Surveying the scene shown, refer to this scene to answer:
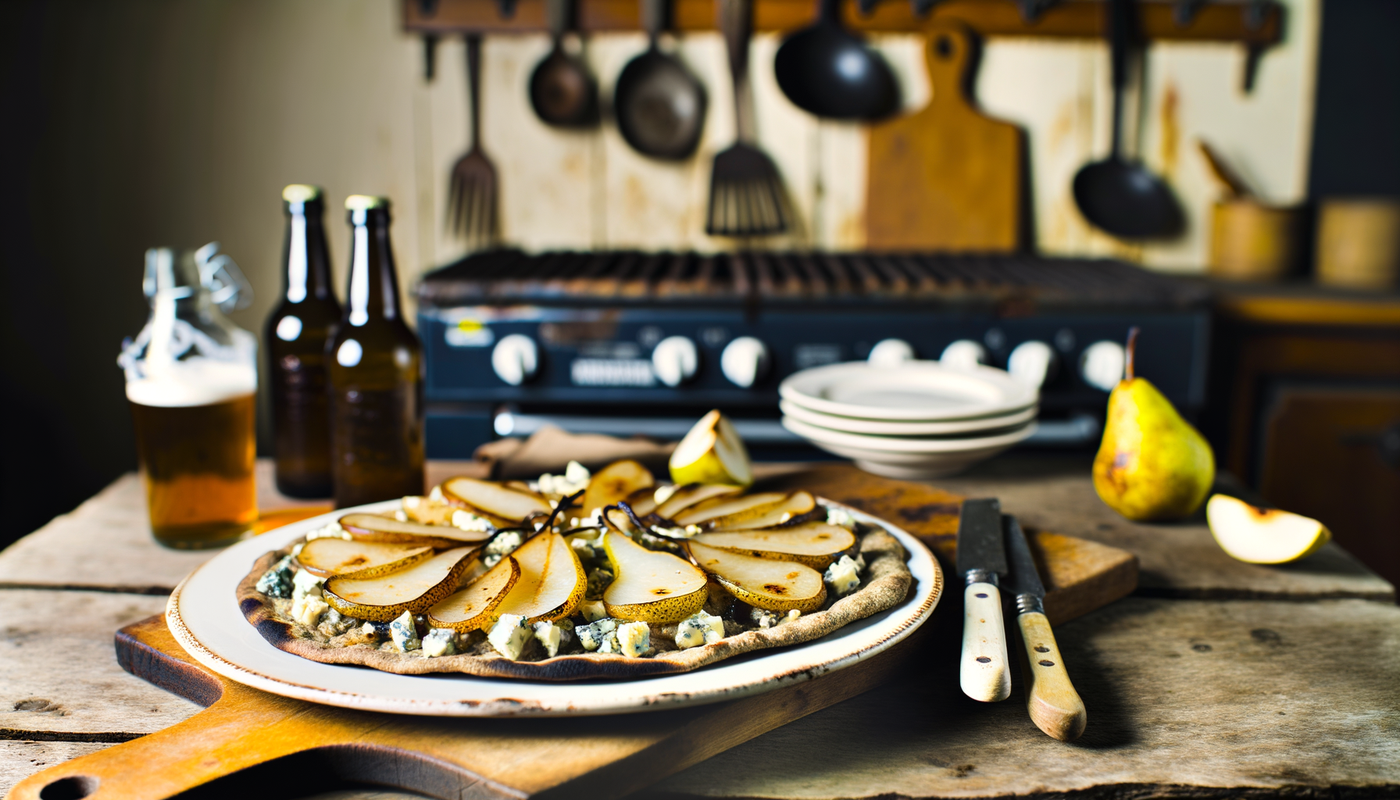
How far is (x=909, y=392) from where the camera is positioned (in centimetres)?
137

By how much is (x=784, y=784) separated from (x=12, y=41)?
263 cm

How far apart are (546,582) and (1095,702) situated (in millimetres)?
361

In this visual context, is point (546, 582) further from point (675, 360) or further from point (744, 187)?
point (744, 187)

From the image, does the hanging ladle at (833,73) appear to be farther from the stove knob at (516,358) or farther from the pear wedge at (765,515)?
the pear wedge at (765,515)

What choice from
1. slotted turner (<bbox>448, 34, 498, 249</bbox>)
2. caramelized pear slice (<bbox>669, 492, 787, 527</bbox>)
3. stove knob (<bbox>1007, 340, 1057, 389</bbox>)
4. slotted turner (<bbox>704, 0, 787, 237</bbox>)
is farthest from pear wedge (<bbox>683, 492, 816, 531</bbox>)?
slotted turner (<bbox>448, 34, 498, 249</bbox>)

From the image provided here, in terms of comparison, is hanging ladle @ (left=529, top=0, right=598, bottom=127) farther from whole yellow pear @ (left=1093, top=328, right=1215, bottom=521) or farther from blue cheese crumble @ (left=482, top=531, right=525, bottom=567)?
blue cheese crumble @ (left=482, top=531, right=525, bottom=567)

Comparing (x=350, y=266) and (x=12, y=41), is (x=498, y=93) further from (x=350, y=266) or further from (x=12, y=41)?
(x=350, y=266)

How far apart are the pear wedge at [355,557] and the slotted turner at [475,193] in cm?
183

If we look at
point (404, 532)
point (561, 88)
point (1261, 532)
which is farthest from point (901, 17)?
point (404, 532)

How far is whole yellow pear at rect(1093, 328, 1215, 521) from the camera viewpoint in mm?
1023

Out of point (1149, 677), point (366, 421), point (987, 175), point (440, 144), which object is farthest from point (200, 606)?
point (987, 175)

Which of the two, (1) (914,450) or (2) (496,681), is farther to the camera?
(1) (914,450)

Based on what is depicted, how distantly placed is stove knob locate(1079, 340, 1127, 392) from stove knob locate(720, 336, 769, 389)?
56cm

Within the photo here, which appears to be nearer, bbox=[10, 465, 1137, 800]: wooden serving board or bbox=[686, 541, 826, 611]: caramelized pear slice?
bbox=[10, 465, 1137, 800]: wooden serving board
